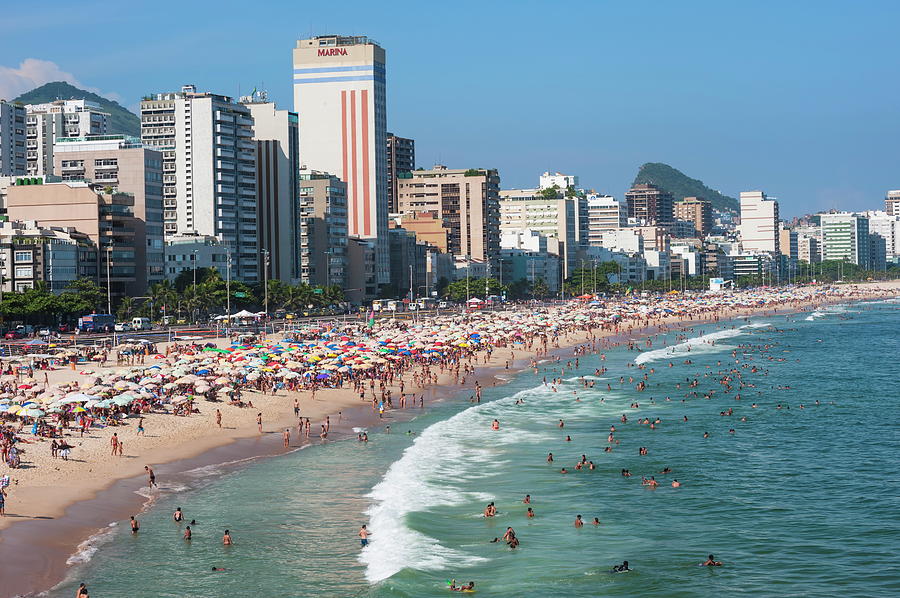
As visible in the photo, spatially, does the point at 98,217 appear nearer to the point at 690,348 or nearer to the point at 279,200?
the point at 279,200

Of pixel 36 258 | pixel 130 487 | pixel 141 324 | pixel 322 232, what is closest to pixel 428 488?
pixel 130 487

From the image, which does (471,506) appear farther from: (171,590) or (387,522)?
(171,590)

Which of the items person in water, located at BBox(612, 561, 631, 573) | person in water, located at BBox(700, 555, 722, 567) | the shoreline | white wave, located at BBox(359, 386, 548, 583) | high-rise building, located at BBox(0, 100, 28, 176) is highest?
high-rise building, located at BBox(0, 100, 28, 176)

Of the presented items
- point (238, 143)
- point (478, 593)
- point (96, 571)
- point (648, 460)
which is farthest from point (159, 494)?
point (238, 143)

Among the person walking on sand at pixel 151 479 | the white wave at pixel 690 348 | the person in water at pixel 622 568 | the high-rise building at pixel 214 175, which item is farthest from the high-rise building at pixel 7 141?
the person in water at pixel 622 568

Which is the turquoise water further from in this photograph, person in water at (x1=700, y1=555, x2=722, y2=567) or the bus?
the bus

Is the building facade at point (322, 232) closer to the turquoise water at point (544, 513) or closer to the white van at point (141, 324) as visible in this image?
the white van at point (141, 324)

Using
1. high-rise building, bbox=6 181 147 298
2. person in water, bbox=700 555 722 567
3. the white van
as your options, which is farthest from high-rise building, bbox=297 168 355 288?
person in water, bbox=700 555 722 567
